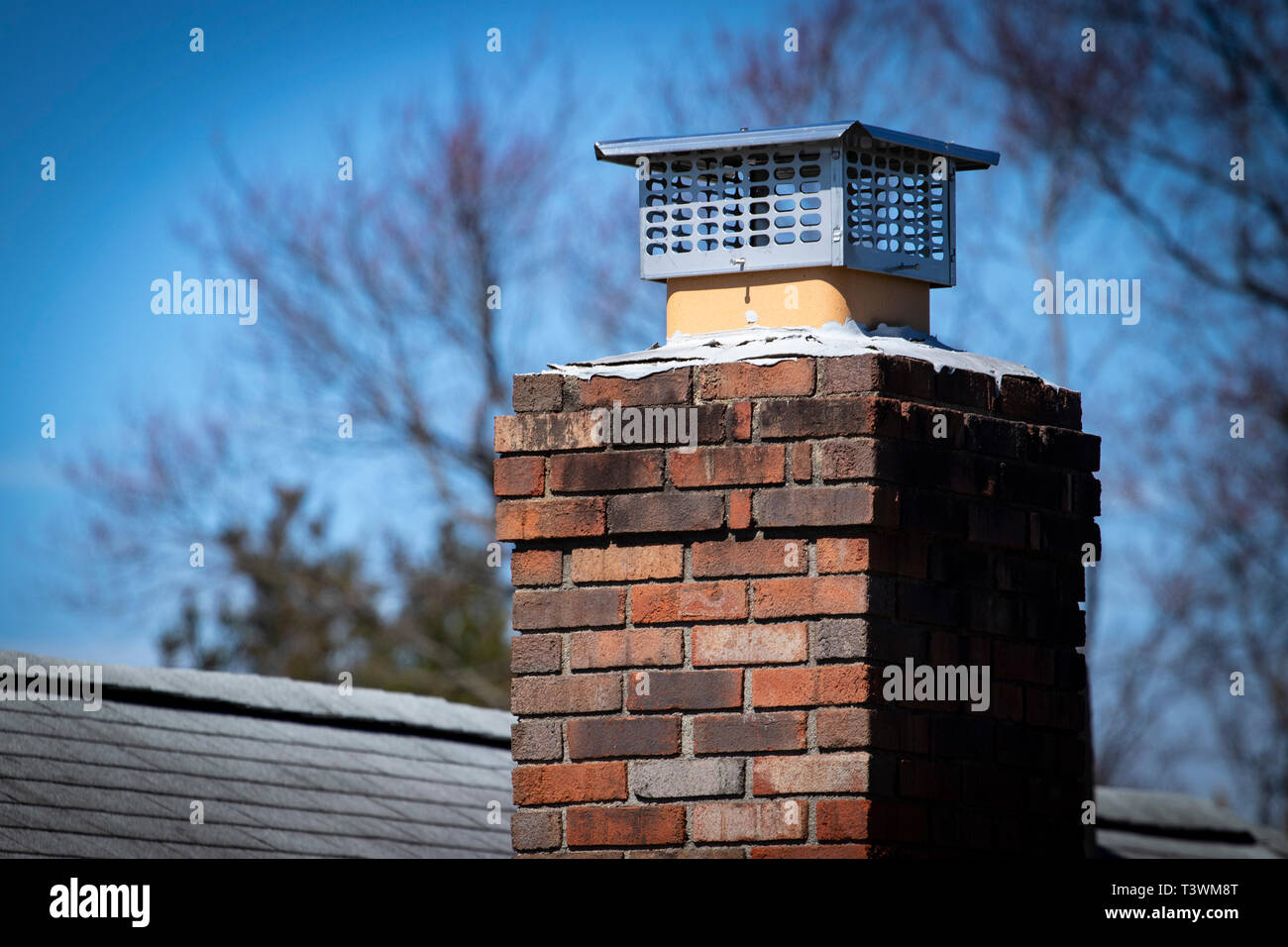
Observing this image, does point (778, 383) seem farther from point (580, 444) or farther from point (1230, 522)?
point (1230, 522)

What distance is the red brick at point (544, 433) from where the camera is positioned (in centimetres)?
399

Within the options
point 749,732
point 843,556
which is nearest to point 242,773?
point 749,732

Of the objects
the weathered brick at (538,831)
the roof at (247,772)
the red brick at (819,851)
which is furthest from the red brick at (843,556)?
the roof at (247,772)

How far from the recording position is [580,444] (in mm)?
3992

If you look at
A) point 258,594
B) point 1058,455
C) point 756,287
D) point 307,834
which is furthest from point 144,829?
point 258,594

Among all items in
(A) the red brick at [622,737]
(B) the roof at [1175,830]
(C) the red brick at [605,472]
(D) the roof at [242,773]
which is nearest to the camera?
(A) the red brick at [622,737]

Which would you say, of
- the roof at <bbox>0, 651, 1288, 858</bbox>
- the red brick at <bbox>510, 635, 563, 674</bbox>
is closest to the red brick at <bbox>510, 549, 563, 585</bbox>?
the red brick at <bbox>510, 635, 563, 674</bbox>

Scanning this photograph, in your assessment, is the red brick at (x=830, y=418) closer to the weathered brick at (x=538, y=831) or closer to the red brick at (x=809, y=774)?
the red brick at (x=809, y=774)

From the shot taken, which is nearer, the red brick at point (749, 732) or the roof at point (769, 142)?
the red brick at point (749, 732)

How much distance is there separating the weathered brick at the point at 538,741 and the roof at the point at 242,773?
1998 mm

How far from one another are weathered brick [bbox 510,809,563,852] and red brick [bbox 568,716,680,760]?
158 mm

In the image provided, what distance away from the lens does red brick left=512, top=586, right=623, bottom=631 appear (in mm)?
3908

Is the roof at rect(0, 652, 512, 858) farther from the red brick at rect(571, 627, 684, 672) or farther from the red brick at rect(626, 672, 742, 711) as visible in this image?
the red brick at rect(626, 672, 742, 711)

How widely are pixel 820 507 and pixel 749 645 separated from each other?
0.35 metres
